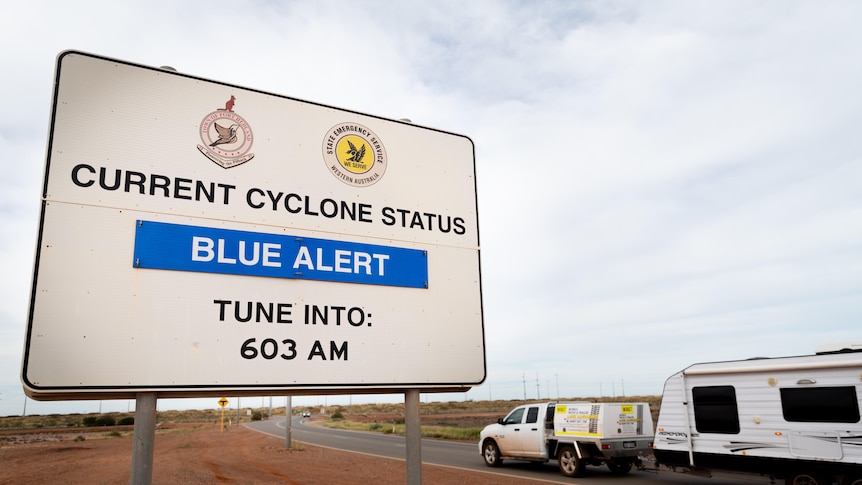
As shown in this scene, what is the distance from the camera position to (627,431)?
16062 millimetres

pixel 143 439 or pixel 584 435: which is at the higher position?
pixel 143 439

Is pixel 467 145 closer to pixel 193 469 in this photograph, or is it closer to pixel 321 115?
pixel 321 115

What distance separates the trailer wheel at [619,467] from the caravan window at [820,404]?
18.1 ft

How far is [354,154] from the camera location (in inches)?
177

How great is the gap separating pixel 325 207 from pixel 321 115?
0.70 metres

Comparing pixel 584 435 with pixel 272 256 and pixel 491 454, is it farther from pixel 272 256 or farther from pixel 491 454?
pixel 272 256

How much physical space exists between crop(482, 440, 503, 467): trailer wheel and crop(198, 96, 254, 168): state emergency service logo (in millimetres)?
16687

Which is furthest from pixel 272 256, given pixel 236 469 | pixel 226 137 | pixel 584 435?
pixel 236 469

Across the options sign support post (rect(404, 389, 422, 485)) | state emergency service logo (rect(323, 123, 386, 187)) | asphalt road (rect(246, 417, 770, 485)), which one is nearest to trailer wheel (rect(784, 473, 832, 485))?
asphalt road (rect(246, 417, 770, 485))

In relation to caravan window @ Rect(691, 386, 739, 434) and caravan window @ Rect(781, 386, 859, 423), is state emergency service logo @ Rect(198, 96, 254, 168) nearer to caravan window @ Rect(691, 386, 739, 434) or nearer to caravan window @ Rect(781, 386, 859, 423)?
caravan window @ Rect(781, 386, 859, 423)

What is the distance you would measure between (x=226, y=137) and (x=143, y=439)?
6.54ft

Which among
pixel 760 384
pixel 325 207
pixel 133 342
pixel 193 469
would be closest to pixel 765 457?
pixel 760 384

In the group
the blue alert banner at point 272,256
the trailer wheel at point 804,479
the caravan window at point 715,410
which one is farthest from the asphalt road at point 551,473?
the blue alert banner at point 272,256

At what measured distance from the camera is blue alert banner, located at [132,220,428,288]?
3.75m
